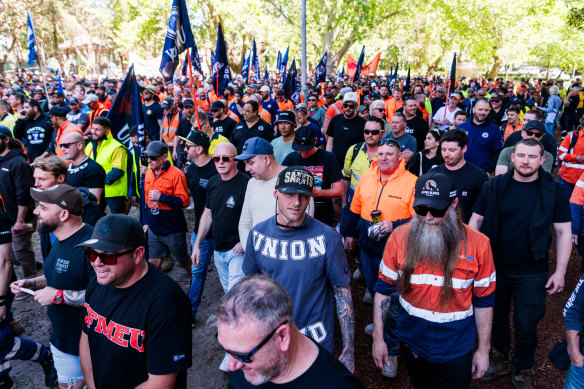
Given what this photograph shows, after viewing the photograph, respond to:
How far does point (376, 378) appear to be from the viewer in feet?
12.5

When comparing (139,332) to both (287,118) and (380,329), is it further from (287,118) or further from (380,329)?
(287,118)

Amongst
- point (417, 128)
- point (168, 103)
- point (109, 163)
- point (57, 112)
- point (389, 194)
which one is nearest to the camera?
point (389, 194)

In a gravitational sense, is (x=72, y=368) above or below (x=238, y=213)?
below

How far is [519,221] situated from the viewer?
336 centimetres

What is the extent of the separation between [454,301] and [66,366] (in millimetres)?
3038

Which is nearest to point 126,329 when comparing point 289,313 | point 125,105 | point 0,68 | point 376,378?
point 289,313

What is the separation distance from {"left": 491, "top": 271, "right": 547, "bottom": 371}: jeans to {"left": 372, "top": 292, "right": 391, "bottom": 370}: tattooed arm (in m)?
1.40

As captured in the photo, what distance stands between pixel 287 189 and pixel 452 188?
1.08 meters

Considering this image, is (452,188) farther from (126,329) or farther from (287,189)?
(126,329)

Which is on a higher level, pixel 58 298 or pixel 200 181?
pixel 200 181

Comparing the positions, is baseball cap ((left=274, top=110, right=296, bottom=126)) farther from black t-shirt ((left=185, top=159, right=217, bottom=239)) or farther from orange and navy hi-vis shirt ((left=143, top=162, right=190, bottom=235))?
orange and navy hi-vis shirt ((left=143, top=162, right=190, bottom=235))

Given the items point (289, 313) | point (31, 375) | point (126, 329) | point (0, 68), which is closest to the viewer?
point (289, 313)

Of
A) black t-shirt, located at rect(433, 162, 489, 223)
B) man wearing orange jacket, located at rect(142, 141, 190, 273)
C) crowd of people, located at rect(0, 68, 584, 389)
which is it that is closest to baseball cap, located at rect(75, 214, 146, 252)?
crowd of people, located at rect(0, 68, 584, 389)

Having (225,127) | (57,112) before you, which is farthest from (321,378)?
(57,112)
